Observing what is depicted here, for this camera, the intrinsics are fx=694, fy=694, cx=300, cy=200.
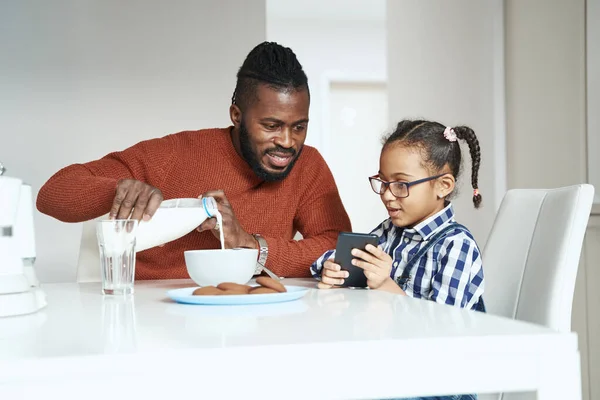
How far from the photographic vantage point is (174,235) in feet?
4.33

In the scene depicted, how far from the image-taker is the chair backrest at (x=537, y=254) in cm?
124

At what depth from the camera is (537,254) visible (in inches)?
53.2

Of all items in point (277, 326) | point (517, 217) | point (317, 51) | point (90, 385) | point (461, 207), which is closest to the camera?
point (90, 385)

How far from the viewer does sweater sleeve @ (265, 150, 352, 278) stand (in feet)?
5.32

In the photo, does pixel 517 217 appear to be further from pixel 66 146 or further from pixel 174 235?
pixel 66 146

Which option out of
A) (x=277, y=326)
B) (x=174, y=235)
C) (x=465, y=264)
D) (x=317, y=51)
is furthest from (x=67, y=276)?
(x=317, y=51)

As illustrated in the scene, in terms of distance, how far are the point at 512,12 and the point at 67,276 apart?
2.27 meters

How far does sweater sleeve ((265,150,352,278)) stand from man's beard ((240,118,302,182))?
11cm

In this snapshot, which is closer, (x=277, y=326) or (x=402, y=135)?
(x=277, y=326)

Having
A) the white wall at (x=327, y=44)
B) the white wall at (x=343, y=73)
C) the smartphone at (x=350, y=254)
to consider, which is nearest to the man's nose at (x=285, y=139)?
the smartphone at (x=350, y=254)

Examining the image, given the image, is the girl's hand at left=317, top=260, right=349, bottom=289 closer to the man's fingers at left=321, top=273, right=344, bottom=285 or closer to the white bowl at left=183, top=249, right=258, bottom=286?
the man's fingers at left=321, top=273, right=344, bottom=285

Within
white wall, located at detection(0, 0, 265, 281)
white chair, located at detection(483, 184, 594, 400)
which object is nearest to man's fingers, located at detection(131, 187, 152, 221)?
white chair, located at detection(483, 184, 594, 400)

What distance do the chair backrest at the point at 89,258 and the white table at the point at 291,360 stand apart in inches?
39.5

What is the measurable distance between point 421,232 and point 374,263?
0.28 m
